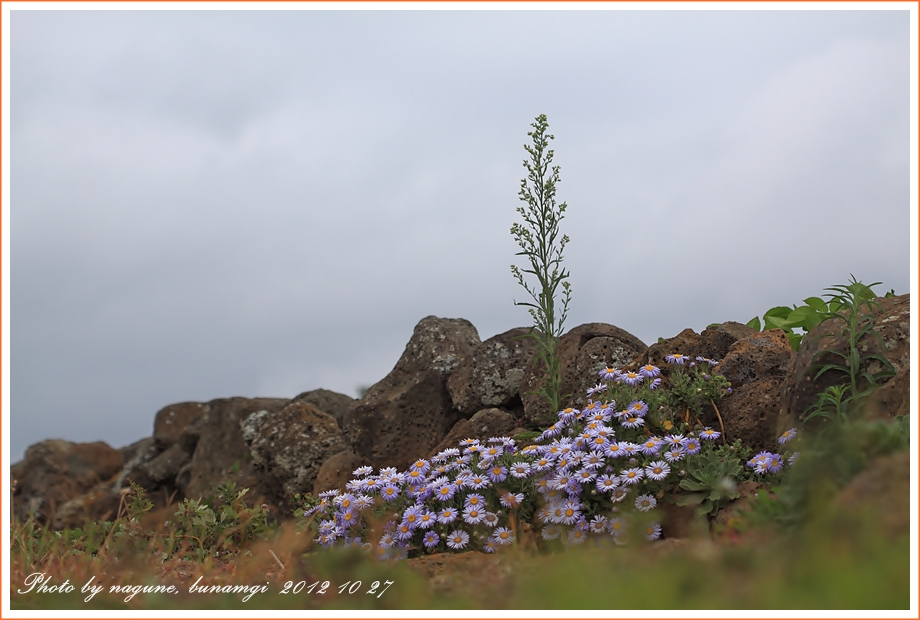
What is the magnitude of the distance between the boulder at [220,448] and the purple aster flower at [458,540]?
5.51 metres

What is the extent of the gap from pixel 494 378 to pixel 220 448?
4847 mm

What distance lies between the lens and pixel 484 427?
7066 mm

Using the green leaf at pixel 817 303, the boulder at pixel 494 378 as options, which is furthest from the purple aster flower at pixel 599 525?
the green leaf at pixel 817 303

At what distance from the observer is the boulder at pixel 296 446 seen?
8.40 m

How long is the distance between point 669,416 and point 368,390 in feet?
12.9

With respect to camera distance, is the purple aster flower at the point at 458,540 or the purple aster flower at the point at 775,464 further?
the purple aster flower at the point at 775,464

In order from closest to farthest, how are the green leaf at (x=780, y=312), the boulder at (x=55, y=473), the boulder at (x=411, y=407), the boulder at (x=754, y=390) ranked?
the boulder at (x=754, y=390), the boulder at (x=411, y=407), the green leaf at (x=780, y=312), the boulder at (x=55, y=473)

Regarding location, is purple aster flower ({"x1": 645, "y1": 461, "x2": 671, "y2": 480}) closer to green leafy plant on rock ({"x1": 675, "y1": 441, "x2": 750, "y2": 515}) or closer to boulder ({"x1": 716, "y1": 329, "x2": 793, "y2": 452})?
green leafy plant on rock ({"x1": 675, "y1": 441, "x2": 750, "y2": 515})

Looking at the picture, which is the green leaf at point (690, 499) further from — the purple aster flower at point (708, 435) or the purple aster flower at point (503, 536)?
the purple aster flower at point (503, 536)

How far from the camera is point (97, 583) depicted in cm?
392

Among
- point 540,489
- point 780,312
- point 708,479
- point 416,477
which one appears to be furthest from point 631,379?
point 780,312

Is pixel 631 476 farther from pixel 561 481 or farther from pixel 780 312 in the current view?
pixel 780 312

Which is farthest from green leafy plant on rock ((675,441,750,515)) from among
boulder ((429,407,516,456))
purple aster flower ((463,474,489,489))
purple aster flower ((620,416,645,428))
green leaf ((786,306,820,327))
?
green leaf ((786,306,820,327))

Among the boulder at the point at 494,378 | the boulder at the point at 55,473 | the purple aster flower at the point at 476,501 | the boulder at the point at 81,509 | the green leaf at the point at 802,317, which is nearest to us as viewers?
the purple aster flower at the point at 476,501
